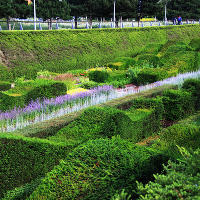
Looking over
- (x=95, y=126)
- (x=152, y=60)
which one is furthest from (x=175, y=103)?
(x=152, y=60)

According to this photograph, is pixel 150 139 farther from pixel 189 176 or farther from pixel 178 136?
pixel 189 176

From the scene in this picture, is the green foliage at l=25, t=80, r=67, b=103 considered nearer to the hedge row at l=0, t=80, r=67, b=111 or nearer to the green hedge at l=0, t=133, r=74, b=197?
the hedge row at l=0, t=80, r=67, b=111

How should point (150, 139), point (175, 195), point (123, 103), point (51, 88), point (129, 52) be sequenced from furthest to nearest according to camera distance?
point (129, 52)
point (51, 88)
point (123, 103)
point (150, 139)
point (175, 195)

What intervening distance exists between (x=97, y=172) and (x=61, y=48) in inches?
687

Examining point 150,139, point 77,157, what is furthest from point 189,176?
point 150,139

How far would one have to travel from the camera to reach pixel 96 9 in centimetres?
4428

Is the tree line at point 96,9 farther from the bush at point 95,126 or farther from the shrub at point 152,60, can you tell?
the bush at point 95,126

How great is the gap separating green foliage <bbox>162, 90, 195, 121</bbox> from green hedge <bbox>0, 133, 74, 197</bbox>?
4.73m

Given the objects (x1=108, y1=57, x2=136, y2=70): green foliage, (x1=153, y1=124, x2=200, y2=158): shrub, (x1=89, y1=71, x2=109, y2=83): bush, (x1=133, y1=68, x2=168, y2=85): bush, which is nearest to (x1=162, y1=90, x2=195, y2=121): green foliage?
(x1=153, y1=124, x2=200, y2=158): shrub

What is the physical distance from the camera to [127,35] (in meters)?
27.0

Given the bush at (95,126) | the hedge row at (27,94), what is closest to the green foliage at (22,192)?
the bush at (95,126)

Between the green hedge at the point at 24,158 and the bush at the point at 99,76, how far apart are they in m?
9.67

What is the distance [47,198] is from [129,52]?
76.2 ft

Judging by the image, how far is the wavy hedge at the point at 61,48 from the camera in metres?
17.7
